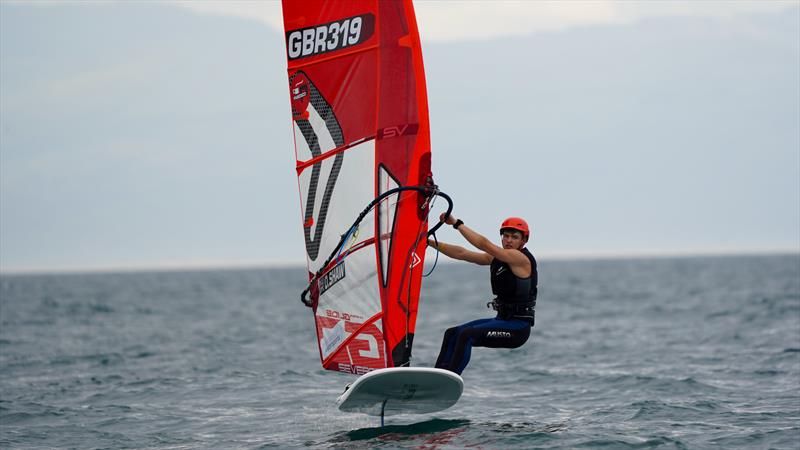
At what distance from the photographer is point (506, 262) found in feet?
26.5

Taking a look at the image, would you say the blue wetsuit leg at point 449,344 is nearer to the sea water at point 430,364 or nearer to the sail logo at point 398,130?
the sea water at point 430,364

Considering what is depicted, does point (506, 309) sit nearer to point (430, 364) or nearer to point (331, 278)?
point (331, 278)

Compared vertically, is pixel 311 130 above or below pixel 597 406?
above

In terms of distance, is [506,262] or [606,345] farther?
[606,345]

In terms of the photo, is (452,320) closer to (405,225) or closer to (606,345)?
(606,345)

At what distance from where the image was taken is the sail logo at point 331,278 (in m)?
8.40

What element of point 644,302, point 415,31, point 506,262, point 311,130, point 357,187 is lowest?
point 644,302

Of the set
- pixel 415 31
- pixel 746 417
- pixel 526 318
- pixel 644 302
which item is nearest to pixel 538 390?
pixel 746 417

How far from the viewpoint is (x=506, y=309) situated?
840 cm

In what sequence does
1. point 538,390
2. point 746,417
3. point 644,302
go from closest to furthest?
1. point 746,417
2. point 538,390
3. point 644,302

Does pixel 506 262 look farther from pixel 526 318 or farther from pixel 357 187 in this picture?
pixel 357 187

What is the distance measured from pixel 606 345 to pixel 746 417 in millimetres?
8870

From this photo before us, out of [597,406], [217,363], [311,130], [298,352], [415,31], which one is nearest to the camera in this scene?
[415,31]

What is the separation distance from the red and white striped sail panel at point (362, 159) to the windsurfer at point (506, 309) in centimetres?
40
